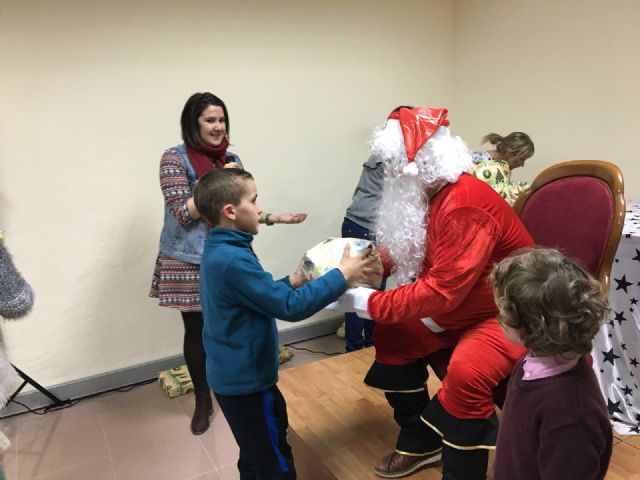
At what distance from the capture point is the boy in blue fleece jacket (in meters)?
1.24

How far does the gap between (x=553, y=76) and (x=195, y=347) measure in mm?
2691

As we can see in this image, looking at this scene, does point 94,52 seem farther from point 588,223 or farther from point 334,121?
point 588,223

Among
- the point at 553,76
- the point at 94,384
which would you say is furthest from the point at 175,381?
the point at 553,76

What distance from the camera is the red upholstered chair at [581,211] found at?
1492mm

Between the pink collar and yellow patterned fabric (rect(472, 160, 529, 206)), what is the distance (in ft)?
6.14

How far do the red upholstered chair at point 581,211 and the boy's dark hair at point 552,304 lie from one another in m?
0.71

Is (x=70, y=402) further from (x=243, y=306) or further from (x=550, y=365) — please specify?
(x=550, y=365)

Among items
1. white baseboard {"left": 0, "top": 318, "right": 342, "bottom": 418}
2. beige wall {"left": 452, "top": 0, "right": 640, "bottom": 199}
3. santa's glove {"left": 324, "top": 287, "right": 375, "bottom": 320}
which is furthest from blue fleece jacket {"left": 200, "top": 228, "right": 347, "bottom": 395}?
beige wall {"left": 452, "top": 0, "right": 640, "bottom": 199}

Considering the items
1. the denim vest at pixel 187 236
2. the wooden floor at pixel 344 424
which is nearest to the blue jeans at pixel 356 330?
the wooden floor at pixel 344 424

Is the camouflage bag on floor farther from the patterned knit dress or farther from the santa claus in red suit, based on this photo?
the santa claus in red suit

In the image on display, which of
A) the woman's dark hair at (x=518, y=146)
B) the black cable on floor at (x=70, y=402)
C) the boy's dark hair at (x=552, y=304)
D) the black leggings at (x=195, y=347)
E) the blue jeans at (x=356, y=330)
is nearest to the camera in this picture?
the boy's dark hair at (x=552, y=304)

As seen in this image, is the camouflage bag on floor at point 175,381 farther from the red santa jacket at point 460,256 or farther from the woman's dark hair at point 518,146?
the woman's dark hair at point 518,146

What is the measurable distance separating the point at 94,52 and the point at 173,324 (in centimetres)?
153

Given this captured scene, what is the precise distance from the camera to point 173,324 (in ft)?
9.27
